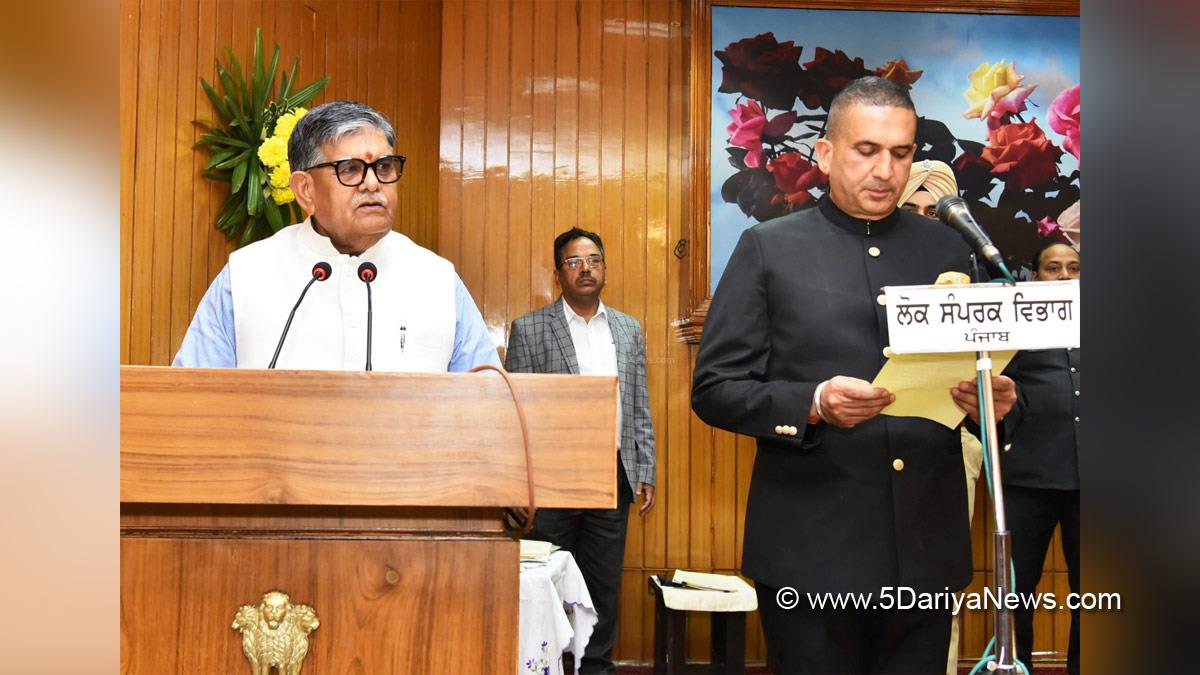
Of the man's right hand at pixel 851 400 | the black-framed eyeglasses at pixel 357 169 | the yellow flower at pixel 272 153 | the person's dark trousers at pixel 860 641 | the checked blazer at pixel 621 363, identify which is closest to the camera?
the man's right hand at pixel 851 400

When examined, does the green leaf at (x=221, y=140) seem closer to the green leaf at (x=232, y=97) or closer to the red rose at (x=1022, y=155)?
the green leaf at (x=232, y=97)

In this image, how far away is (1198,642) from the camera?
0.88 feet

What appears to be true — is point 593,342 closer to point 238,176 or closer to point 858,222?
point 238,176

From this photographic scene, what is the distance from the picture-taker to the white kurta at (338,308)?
2305mm

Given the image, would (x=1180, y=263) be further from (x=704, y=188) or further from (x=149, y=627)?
(x=704, y=188)

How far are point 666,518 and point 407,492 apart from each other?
408cm

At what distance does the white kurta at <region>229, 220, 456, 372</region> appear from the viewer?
2305 millimetres

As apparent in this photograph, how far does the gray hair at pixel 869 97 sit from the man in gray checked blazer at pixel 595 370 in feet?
8.65

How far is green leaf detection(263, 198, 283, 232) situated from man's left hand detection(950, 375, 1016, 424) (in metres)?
2.63

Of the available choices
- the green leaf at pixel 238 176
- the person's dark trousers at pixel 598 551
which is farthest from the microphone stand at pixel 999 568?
the person's dark trousers at pixel 598 551

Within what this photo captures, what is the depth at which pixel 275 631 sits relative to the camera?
1330 millimetres

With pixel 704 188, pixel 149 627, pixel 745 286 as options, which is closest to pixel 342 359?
pixel 745 286

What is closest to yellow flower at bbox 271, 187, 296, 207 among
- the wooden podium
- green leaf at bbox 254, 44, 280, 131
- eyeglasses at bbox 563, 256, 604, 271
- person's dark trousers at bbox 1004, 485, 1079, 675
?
green leaf at bbox 254, 44, 280, 131

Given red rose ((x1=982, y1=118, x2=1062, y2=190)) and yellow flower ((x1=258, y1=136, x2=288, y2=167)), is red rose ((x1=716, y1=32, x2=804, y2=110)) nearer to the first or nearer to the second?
red rose ((x1=982, y1=118, x2=1062, y2=190))
